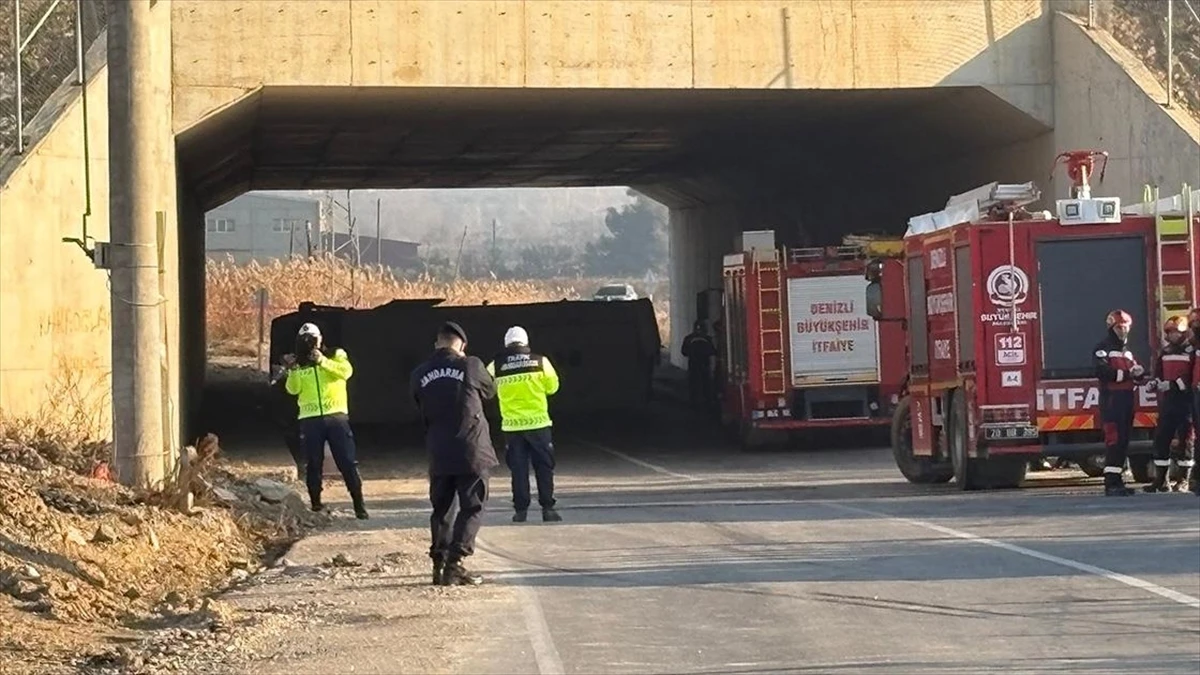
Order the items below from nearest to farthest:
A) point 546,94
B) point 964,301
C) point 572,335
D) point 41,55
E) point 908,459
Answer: point 964,301 < point 908,459 < point 41,55 < point 546,94 < point 572,335

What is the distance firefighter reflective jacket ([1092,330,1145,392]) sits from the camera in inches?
687

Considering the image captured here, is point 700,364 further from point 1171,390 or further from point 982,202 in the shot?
point 1171,390

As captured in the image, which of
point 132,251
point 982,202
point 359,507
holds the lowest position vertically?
point 359,507

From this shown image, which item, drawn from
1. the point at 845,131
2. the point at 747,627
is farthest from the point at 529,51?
the point at 747,627

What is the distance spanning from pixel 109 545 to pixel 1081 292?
9601 millimetres

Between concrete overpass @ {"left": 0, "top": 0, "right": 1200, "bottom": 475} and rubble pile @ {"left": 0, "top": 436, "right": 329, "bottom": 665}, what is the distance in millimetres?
2698

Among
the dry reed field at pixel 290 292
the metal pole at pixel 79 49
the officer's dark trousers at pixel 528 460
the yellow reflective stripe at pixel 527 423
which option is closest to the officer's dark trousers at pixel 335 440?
the officer's dark trousers at pixel 528 460

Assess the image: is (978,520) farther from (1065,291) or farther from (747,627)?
(747,627)

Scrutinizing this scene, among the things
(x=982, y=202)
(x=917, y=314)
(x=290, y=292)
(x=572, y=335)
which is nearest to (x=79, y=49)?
(x=917, y=314)

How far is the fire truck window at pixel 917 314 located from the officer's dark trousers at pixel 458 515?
818 centimetres

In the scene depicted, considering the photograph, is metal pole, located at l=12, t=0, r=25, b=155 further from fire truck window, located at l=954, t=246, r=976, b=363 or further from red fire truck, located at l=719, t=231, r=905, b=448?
red fire truck, located at l=719, t=231, r=905, b=448

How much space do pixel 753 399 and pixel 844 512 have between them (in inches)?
403

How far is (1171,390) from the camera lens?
17578 mm

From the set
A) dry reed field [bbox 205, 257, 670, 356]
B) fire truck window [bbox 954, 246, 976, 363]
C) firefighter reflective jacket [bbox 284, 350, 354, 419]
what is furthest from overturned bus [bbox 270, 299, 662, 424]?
fire truck window [bbox 954, 246, 976, 363]
